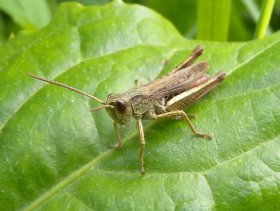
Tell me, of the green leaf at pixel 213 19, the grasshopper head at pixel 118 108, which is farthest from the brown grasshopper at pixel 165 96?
the green leaf at pixel 213 19

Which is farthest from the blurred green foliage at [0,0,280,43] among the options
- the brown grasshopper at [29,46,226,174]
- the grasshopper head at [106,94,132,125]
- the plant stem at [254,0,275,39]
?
the grasshopper head at [106,94,132,125]

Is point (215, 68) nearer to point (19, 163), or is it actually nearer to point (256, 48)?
point (256, 48)

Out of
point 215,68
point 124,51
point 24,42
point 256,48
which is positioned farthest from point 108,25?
point 256,48

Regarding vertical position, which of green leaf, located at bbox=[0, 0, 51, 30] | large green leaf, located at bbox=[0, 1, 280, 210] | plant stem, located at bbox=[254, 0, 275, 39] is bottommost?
large green leaf, located at bbox=[0, 1, 280, 210]

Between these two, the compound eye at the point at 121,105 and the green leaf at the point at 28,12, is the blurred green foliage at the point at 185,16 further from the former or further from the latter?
the compound eye at the point at 121,105

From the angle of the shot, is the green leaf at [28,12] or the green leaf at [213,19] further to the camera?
the green leaf at [28,12]

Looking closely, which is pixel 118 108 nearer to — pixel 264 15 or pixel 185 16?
pixel 264 15

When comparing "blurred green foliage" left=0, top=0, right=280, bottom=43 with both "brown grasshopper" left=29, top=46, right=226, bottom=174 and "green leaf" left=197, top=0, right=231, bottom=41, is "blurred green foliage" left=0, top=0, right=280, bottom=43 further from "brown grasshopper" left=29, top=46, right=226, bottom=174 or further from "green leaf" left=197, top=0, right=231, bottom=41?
"brown grasshopper" left=29, top=46, right=226, bottom=174

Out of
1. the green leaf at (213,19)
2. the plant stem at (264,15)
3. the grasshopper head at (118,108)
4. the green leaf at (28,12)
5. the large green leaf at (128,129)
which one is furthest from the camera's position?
the green leaf at (28,12)
